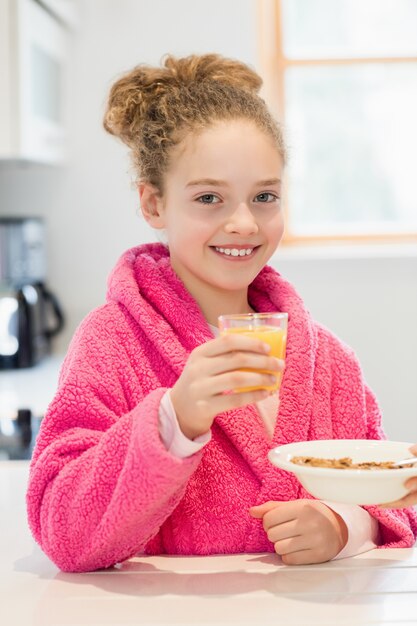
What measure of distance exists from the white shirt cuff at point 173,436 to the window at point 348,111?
8.59 ft

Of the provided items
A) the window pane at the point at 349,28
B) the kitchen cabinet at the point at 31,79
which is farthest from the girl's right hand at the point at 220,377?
the window pane at the point at 349,28

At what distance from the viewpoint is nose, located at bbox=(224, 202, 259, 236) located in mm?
1337

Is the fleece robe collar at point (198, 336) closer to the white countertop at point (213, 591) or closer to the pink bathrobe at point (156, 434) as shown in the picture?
the pink bathrobe at point (156, 434)

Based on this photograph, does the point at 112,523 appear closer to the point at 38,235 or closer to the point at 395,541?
the point at 395,541

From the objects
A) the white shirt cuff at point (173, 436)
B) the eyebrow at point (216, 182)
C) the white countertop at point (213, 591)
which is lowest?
the white countertop at point (213, 591)

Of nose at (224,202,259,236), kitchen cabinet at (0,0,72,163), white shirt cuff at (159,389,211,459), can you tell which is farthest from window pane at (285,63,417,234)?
white shirt cuff at (159,389,211,459)

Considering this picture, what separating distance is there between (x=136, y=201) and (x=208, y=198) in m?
2.09

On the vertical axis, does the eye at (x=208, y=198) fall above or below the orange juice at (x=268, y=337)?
above

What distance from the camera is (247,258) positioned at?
4.55 ft

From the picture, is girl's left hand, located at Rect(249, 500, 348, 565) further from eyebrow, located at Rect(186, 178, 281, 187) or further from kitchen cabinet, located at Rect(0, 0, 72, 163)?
kitchen cabinet, located at Rect(0, 0, 72, 163)

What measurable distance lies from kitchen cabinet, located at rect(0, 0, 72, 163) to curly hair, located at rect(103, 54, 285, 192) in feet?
4.65

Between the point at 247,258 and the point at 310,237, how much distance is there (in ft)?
7.70

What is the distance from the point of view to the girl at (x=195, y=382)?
3.69 ft

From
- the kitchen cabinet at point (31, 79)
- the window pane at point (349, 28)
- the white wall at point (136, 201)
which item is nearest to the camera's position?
the kitchen cabinet at point (31, 79)
